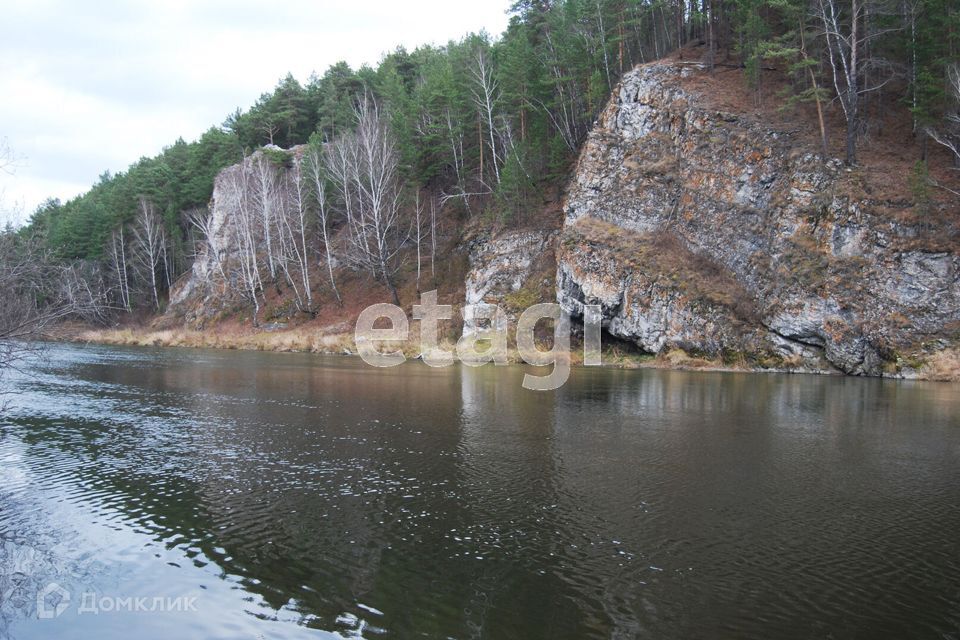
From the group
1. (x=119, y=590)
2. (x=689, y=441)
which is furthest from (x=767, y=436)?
(x=119, y=590)

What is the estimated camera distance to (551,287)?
40.0 metres

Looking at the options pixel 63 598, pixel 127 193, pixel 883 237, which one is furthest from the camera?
pixel 127 193

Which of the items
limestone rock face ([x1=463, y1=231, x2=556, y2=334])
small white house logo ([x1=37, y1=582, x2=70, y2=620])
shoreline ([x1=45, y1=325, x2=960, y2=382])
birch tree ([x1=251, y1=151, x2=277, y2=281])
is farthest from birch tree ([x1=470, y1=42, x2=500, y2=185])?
small white house logo ([x1=37, y1=582, x2=70, y2=620])

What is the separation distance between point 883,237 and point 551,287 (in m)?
18.3

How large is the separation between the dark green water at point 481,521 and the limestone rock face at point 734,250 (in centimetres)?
1229

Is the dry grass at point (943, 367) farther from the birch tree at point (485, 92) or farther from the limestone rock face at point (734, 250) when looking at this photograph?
the birch tree at point (485, 92)

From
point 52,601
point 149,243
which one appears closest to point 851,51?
point 52,601

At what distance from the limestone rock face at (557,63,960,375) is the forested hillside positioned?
297cm

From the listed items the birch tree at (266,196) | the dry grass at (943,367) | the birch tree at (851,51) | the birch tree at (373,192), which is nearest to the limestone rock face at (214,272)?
the birch tree at (266,196)

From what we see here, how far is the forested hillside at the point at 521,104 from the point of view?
3359 centimetres

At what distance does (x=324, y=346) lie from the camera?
4244 cm

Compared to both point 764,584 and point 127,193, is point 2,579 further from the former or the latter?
point 127,193

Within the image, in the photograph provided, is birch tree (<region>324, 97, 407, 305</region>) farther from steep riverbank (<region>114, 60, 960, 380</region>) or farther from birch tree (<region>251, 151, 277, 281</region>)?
birch tree (<region>251, 151, 277, 281</region>)

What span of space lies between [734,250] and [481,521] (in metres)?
30.5
